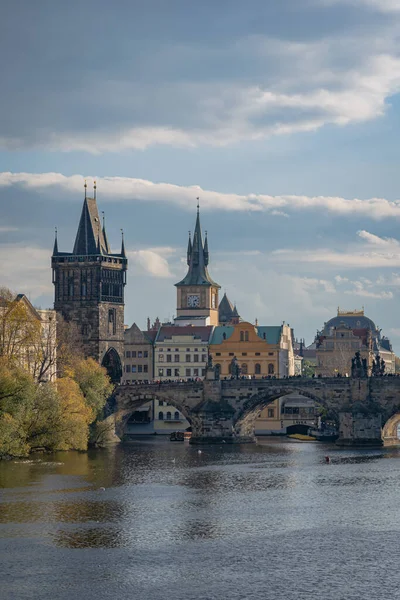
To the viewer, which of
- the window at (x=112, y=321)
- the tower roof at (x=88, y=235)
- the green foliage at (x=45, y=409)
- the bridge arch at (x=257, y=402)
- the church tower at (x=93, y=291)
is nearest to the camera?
the green foliage at (x=45, y=409)

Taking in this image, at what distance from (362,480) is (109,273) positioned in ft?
284

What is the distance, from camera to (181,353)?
19012 cm

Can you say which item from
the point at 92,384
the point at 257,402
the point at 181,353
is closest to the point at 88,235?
the point at 181,353

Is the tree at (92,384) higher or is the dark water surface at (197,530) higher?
the tree at (92,384)

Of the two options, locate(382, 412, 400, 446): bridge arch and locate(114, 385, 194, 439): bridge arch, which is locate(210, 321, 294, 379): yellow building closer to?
locate(114, 385, 194, 439): bridge arch

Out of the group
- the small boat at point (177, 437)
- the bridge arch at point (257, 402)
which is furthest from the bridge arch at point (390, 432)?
the small boat at point (177, 437)

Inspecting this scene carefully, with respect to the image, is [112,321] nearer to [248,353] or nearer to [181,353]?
[181,353]

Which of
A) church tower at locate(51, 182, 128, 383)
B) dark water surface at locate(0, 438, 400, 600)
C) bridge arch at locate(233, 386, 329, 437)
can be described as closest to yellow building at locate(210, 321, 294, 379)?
church tower at locate(51, 182, 128, 383)

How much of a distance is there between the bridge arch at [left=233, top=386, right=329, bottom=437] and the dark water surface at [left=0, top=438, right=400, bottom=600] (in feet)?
102

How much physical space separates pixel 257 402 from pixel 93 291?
37.6 metres

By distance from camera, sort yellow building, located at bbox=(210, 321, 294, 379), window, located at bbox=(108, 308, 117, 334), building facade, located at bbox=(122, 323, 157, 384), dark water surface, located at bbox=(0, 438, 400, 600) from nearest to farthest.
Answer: dark water surface, located at bbox=(0, 438, 400, 600) → window, located at bbox=(108, 308, 117, 334) → yellow building, located at bbox=(210, 321, 294, 379) → building facade, located at bbox=(122, 323, 157, 384)

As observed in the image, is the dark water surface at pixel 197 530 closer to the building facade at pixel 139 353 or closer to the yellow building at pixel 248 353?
the yellow building at pixel 248 353

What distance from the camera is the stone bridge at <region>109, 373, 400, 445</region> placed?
140625mm

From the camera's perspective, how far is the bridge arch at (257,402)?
146 metres
